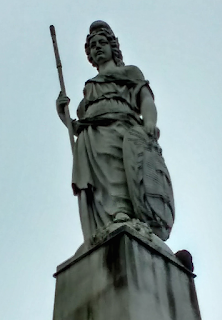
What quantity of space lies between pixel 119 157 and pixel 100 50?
2616 millimetres

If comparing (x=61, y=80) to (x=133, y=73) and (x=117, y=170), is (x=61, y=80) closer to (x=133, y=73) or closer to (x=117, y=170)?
(x=133, y=73)

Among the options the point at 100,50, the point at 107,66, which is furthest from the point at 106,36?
the point at 107,66

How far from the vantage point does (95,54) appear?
948 cm

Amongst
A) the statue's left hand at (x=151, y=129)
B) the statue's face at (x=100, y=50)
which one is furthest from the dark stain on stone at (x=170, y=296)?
the statue's face at (x=100, y=50)

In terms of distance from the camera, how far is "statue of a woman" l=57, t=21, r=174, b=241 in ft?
23.0

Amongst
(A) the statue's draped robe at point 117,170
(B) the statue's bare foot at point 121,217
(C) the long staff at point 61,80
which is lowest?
(B) the statue's bare foot at point 121,217

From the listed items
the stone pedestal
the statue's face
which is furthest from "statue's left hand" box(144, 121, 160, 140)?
the statue's face

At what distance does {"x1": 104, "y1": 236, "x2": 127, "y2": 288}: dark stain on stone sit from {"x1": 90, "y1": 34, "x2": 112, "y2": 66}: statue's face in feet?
13.4

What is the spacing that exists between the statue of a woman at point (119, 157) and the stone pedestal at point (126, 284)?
47 centimetres

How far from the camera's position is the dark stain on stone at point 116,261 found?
588 cm

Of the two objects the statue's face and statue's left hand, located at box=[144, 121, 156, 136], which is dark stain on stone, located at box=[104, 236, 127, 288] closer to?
statue's left hand, located at box=[144, 121, 156, 136]

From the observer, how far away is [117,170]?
24.4 feet

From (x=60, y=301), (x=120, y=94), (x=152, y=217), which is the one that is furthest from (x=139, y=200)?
(x=120, y=94)

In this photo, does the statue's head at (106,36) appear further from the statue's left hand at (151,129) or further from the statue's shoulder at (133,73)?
the statue's left hand at (151,129)
